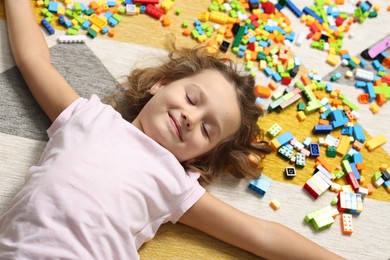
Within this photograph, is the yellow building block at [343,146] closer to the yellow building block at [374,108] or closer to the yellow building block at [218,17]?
the yellow building block at [374,108]

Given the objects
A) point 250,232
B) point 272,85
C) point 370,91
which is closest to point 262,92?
point 272,85

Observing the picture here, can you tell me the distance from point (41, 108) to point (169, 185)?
46 cm

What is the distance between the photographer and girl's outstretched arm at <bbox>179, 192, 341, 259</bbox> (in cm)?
110

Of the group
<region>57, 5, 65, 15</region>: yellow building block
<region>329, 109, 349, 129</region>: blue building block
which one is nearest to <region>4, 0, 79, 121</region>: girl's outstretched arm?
<region>57, 5, 65, 15</region>: yellow building block

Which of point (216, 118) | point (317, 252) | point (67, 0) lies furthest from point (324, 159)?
point (67, 0)

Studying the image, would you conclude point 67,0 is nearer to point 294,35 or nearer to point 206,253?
point 294,35

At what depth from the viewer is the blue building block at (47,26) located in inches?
54.2

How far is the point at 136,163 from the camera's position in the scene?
3.36 ft

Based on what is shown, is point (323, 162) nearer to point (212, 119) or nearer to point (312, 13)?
point (212, 119)

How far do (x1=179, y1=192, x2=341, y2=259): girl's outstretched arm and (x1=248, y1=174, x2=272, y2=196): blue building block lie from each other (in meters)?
0.13

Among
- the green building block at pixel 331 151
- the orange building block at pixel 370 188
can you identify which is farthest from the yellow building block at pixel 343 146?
the orange building block at pixel 370 188

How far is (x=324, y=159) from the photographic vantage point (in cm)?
133

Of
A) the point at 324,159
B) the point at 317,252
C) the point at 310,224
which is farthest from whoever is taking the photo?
the point at 324,159

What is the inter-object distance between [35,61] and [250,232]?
2.40ft
